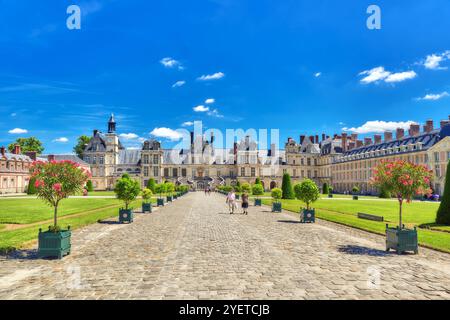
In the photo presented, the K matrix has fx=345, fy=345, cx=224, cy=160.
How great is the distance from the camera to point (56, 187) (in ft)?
40.1

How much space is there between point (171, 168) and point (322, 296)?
9594 centimetres

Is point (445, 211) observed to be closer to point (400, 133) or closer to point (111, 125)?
point (400, 133)

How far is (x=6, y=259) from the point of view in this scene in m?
11.2

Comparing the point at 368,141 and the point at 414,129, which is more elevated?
the point at 414,129

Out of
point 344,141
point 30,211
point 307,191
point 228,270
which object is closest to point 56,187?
point 228,270

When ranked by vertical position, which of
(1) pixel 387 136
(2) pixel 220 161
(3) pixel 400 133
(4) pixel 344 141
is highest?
(4) pixel 344 141

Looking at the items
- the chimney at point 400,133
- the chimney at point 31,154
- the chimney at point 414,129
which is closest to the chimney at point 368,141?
the chimney at point 400,133

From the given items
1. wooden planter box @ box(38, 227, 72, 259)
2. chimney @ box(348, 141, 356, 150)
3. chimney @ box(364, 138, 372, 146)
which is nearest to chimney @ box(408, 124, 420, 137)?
chimney @ box(364, 138, 372, 146)

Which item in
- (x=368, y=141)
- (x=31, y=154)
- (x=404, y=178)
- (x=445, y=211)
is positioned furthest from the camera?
(x=368, y=141)

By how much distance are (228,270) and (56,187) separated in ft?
22.8

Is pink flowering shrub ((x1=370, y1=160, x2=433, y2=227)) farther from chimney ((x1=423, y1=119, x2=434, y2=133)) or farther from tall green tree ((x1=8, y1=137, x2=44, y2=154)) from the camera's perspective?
tall green tree ((x1=8, y1=137, x2=44, y2=154))

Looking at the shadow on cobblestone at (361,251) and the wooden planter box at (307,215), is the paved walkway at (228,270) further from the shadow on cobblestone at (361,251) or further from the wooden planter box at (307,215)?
the wooden planter box at (307,215)

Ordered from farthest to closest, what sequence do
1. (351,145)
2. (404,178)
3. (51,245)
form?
(351,145), (404,178), (51,245)

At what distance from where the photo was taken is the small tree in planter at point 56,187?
37.3 ft
